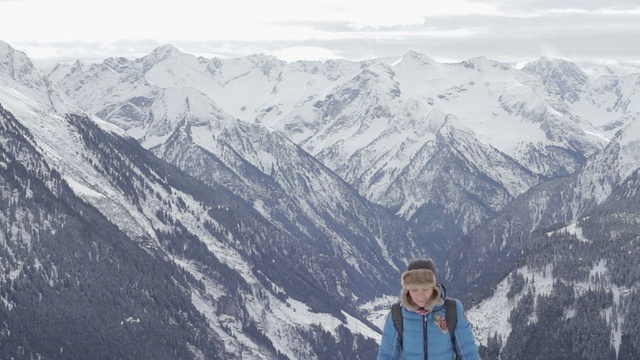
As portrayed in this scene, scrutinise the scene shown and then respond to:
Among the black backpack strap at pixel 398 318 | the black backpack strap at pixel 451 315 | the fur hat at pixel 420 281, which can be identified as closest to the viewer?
the fur hat at pixel 420 281

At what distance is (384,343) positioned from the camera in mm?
25625

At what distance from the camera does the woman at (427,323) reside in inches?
978

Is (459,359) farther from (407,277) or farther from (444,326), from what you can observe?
(407,277)

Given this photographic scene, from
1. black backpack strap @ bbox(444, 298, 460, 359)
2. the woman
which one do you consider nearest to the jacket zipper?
the woman

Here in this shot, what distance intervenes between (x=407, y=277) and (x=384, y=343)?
2.10 metres

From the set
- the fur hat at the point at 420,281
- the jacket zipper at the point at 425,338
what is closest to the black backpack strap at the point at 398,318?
the fur hat at the point at 420,281

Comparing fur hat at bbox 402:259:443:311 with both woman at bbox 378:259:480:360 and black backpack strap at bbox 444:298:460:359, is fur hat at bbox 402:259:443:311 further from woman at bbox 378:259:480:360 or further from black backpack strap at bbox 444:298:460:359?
black backpack strap at bbox 444:298:460:359

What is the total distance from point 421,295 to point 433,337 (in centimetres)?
131

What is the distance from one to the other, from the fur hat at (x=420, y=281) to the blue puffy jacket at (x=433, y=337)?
216 mm

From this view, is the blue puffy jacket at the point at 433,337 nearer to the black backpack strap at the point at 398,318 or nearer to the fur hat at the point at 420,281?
the black backpack strap at the point at 398,318

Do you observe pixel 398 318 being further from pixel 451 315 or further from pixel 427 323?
pixel 451 315

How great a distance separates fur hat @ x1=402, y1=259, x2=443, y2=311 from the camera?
24.8 meters

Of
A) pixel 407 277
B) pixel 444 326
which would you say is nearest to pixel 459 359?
pixel 444 326

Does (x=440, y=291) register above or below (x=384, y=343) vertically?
above
